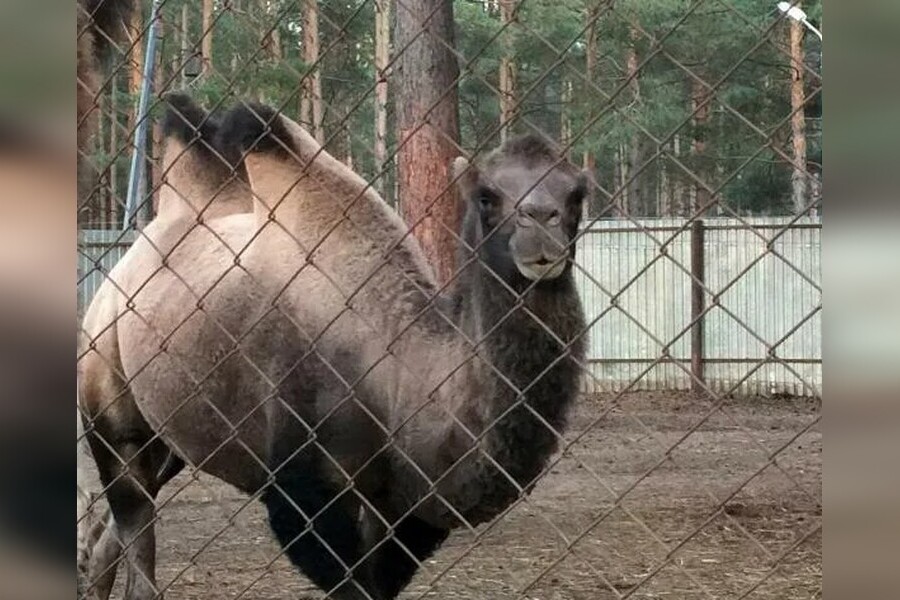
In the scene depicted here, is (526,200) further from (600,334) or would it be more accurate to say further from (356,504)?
(600,334)

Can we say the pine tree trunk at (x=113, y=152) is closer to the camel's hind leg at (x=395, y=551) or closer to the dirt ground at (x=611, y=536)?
the dirt ground at (x=611, y=536)

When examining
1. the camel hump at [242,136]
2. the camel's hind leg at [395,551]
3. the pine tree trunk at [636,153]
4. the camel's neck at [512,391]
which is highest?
the pine tree trunk at [636,153]

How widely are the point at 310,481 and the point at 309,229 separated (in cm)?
90

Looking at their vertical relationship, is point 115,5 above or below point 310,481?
above

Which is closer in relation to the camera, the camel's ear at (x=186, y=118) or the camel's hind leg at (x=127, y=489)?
the camel's ear at (x=186, y=118)

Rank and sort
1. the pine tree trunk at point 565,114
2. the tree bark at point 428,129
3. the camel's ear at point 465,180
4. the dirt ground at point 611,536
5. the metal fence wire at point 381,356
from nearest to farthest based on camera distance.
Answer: the metal fence wire at point 381,356
the camel's ear at point 465,180
the dirt ground at point 611,536
the tree bark at point 428,129
the pine tree trunk at point 565,114

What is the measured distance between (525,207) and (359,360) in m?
0.85

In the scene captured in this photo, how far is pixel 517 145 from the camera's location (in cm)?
359

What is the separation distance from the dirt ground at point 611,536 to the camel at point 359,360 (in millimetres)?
226

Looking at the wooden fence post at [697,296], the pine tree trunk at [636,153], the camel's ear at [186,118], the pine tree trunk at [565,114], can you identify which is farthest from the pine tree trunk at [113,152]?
the wooden fence post at [697,296]

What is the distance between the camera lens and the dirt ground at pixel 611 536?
18.1 ft

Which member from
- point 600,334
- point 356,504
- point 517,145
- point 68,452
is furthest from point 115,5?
point 600,334

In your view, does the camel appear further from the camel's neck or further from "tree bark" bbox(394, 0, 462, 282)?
"tree bark" bbox(394, 0, 462, 282)

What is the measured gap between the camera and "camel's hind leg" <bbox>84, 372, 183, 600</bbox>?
4734mm
